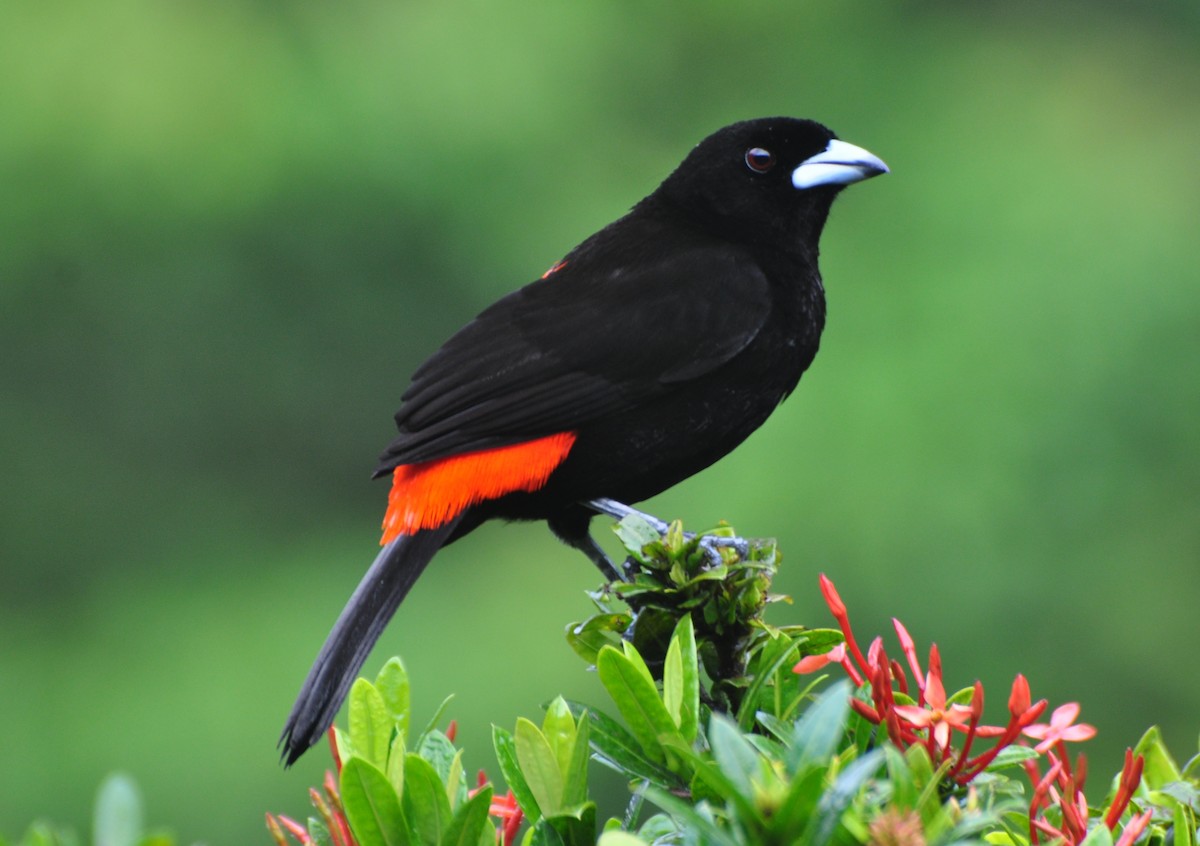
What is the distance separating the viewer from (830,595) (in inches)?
69.8

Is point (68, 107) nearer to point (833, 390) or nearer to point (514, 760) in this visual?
point (833, 390)

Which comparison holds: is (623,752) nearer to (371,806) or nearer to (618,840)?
(371,806)

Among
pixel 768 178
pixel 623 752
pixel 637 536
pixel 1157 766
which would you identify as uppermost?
pixel 768 178

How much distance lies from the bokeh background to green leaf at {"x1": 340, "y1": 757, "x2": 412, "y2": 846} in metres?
7.04

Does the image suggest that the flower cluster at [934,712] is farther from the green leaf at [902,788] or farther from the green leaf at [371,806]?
the green leaf at [371,806]

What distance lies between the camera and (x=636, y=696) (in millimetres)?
1755

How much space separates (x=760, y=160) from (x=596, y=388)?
89 cm

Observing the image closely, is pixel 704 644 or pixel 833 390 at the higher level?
pixel 833 390

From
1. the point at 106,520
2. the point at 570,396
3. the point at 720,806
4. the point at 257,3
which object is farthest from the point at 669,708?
the point at 257,3

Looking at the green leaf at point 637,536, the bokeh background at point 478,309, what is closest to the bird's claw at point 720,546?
the green leaf at point 637,536

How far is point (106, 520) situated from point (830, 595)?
11104 millimetres

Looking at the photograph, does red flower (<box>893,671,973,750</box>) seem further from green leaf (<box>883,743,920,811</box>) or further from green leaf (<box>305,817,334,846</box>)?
green leaf (<box>305,817,334,846</box>)

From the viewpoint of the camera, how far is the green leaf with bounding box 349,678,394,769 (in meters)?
1.87

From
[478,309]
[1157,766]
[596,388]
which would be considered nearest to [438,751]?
[1157,766]
